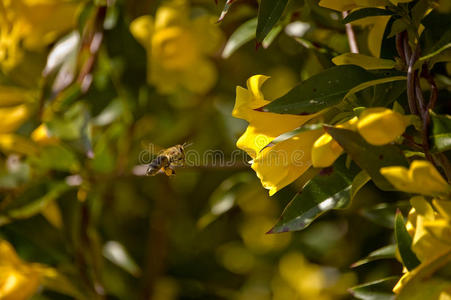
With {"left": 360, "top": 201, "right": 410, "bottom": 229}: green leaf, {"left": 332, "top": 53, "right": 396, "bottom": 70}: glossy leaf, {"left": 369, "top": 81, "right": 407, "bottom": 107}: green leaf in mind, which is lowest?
{"left": 360, "top": 201, "right": 410, "bottom": 229}: green leaf

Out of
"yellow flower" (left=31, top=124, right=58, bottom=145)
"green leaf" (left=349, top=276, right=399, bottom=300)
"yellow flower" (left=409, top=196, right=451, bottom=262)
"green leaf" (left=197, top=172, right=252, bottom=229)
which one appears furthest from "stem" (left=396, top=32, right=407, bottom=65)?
"yellow flower" (left=31, top=124, right=58, bottom=145)

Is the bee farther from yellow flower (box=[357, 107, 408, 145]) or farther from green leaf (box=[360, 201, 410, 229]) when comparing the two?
yellow flower (box=[357, 107, 408, 145])

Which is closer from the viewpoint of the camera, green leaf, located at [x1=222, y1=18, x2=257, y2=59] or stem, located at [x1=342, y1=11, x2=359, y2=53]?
stem, located at [x1=342, y1=11, x2=359, y2=53]

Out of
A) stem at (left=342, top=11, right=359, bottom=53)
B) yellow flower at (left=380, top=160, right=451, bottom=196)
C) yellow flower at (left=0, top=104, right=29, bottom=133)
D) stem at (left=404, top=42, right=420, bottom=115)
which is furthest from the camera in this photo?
yellow flower at (left=0, top=104, right=29, bottom=133)

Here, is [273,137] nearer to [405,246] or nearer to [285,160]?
[285,160]

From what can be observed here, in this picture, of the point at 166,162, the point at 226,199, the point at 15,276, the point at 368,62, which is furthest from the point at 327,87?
the point at 15,276

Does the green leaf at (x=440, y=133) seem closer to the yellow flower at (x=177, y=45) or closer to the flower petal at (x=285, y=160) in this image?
the flower petal at (x=285, y=160)
